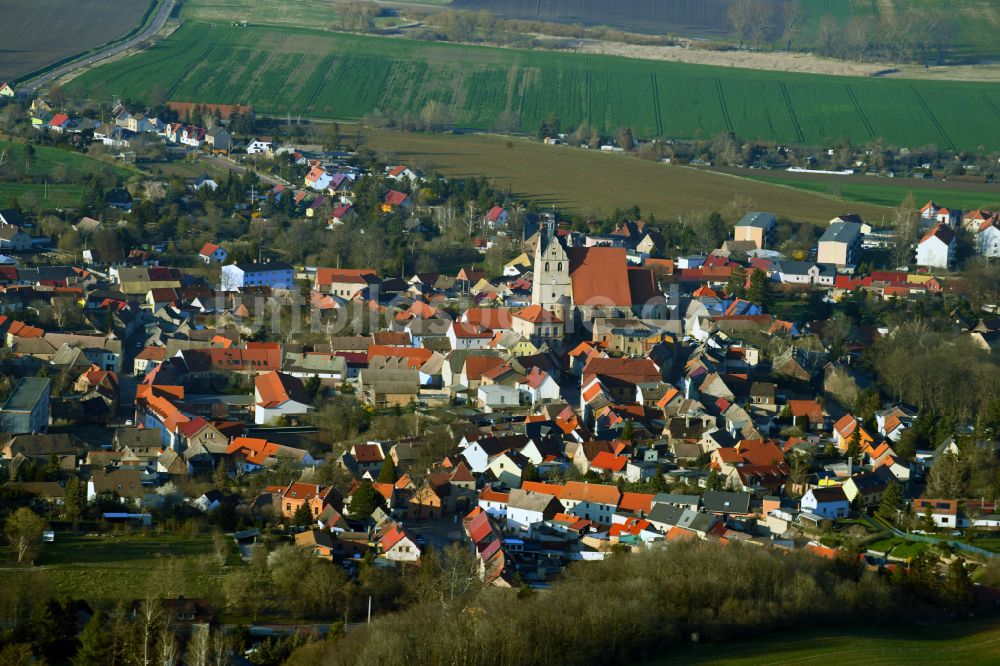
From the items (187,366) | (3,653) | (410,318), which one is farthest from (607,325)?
(3,653)

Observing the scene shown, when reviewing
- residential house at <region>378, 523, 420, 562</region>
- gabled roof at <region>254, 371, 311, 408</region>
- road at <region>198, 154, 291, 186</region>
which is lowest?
gabled roof at <region>254, 371, 311, 408</region>

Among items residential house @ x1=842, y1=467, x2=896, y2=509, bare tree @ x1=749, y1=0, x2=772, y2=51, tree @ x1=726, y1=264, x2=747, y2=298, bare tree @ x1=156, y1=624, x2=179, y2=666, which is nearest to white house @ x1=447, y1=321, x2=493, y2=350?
tree @ x1=726, y1=264, x2=747, y2=298

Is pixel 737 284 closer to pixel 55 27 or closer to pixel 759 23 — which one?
pixel 55 27

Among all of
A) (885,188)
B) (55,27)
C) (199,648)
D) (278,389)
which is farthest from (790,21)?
(199,648)

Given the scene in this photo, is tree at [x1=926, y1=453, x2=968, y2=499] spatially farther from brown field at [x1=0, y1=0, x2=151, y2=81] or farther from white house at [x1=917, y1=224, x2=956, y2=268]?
brown field at [x1=0, y1=0, x2=151, y2=81]

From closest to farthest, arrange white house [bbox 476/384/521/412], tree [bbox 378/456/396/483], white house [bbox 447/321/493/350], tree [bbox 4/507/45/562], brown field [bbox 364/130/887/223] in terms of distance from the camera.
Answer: tree [bbox 4/507/45/562]
tree [bbox 378/456/396/483]
white house [bbox 476/384/521/412]
white house [bbox 447/321/493/350]
brown field [bbox 364/130/887/223]

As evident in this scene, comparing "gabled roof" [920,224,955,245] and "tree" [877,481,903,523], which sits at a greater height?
"gabled roof" [920,224,955,245]

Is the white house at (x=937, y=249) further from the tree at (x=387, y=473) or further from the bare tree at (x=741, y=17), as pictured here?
the bare tree at (x=741, y=17)

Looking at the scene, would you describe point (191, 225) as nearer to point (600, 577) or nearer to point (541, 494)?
point (541, 494)
